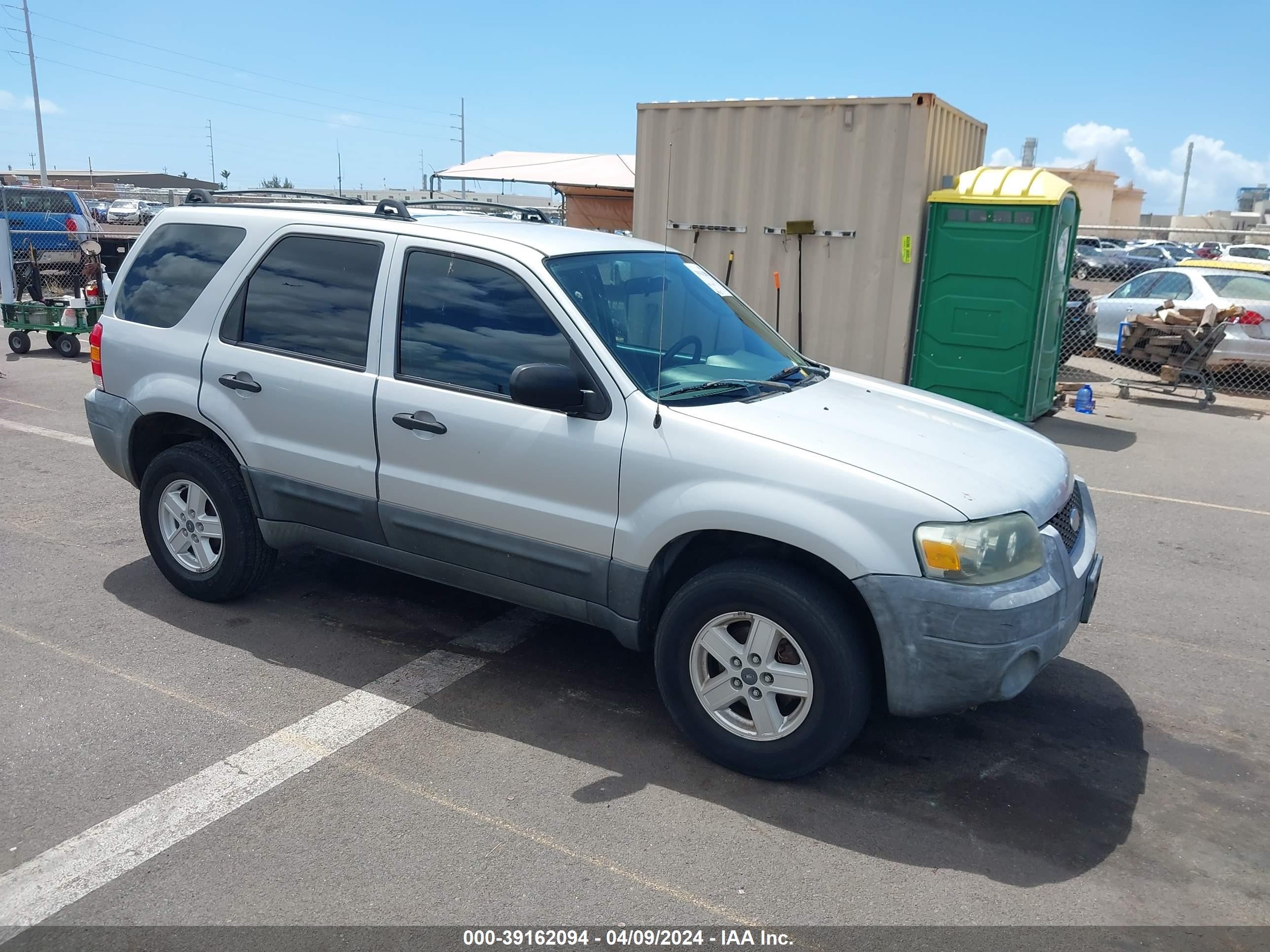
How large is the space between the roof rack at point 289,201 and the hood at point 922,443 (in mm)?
1950

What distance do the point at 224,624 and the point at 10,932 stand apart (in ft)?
7.29

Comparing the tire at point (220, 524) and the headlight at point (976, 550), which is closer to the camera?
the headlight at point (976, 550)

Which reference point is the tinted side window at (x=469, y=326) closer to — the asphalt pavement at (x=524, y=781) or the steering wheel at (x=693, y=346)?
the steering wheel at (x=693, y=346)

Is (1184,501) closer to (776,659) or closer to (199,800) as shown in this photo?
(776,659)

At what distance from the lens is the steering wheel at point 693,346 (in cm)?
429

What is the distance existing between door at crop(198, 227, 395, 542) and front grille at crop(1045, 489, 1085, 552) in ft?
9.23

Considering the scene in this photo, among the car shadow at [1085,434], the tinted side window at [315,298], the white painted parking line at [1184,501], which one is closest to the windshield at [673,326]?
the tinted side window at [315,298]

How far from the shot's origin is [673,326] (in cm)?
442

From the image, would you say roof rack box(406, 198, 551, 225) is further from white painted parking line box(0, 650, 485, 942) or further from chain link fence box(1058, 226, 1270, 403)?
chain link fence box(1058, 226, 1270, 403)

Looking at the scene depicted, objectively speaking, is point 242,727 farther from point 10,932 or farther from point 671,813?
point 671,813

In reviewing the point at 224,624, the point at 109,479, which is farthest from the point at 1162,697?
the point at 109,479

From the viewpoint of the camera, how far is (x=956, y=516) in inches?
133

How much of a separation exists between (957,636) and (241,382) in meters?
3.36

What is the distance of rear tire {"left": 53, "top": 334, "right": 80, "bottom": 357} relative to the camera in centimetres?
1295
